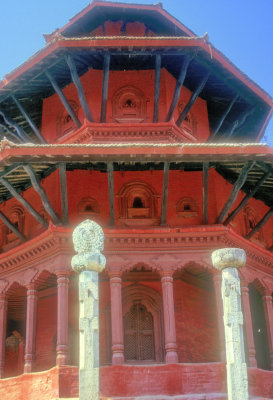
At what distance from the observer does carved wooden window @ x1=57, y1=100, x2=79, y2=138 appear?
1667cm

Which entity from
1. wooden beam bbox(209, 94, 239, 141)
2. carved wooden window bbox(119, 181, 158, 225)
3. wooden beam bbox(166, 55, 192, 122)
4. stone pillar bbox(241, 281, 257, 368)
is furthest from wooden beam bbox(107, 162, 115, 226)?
wooden beam bbox(209, 94, 239, 141)

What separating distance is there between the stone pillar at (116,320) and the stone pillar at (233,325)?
12.4 ft

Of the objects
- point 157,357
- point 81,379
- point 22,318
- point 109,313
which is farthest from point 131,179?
point 81,379

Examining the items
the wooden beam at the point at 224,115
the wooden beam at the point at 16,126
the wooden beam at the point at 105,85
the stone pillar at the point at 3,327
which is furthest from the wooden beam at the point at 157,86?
the stone pillar at the point at 3,327

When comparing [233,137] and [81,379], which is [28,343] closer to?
[81,379]

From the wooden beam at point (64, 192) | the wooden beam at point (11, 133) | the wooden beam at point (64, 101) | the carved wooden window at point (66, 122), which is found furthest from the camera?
the wooden beam at point (11, 133)

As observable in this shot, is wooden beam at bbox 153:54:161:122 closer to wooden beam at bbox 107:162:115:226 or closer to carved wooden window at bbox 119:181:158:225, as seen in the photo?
carved wooden window at bbox 119:181:158:225

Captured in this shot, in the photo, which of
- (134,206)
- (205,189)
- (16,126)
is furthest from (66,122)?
(205,189)

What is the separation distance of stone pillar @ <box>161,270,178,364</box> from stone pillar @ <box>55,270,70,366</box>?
216 cm

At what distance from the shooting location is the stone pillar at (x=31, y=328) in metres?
13.2

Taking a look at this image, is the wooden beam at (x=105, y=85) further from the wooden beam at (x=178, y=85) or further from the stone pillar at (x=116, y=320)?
the stone pillar at (x=116, y=320)

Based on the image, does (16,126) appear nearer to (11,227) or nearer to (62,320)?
(11,227)

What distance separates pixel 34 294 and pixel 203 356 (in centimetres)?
426

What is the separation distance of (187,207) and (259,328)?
3.96m
